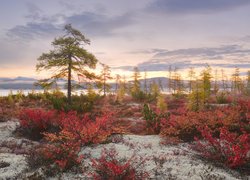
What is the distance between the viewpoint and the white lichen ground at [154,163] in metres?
7.06

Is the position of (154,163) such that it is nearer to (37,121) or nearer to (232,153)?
(232,153)

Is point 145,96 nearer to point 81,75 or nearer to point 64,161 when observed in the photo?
point 81,75

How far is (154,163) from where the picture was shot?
771cm

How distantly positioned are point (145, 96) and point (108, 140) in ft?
85.1

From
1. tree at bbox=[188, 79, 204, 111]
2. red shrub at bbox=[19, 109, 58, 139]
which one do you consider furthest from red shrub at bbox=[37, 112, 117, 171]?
tree at bbox=[188, 79, 204, 111]

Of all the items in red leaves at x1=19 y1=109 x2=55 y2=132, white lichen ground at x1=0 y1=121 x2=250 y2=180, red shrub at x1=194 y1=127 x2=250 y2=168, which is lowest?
white lichen ground at x1=0 y1=121 x2=250 y2=180

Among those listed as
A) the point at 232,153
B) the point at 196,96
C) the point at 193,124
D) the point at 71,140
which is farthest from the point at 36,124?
the point at 196,96

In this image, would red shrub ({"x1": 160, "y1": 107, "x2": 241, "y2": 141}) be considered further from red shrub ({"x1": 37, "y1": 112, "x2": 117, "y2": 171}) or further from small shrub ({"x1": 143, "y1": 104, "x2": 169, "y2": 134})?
red shrub ({"x1": 37, "y1": 112, "x2": 117, "y2": 171})

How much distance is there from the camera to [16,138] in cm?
1185

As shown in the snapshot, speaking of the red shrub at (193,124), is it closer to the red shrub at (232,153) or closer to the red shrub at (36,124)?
the red shrub at (232,153)

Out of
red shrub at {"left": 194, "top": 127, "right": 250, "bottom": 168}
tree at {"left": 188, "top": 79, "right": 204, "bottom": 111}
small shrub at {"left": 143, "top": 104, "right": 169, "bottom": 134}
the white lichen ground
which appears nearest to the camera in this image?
the white lichen ground

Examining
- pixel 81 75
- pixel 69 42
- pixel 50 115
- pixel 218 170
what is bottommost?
pixel 218 170

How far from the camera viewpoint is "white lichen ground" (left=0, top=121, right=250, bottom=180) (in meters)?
7.06

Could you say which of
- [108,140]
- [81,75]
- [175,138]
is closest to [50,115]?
[108,140]
